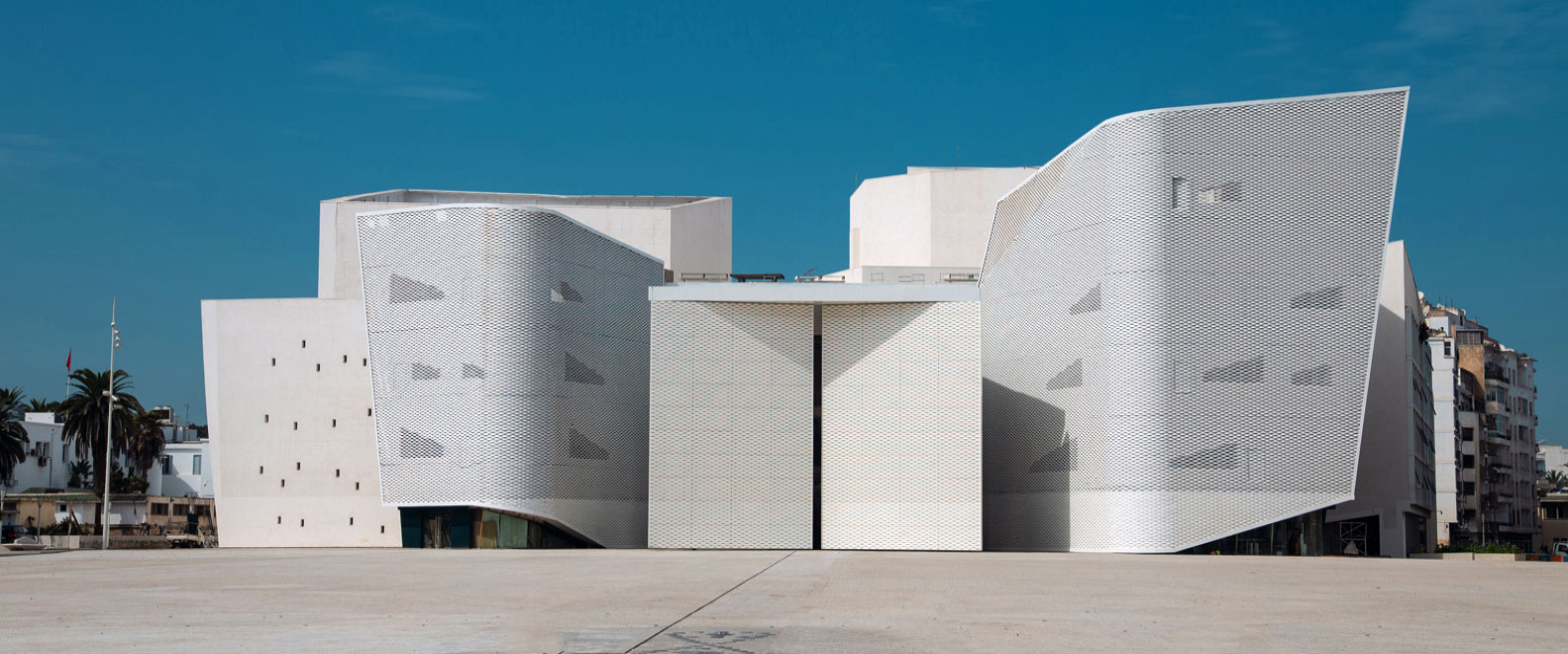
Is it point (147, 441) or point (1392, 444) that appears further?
point (147, 441)

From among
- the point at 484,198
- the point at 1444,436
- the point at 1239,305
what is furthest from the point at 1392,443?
the point at 484,198

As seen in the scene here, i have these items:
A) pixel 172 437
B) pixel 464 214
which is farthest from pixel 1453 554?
pixel 172 437

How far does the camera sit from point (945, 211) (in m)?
→ 60.3

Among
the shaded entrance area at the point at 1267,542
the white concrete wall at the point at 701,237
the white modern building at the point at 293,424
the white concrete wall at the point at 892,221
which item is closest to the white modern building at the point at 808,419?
the shaded entrance area at the point at 1267,542

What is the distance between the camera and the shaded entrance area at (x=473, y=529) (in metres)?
41.7

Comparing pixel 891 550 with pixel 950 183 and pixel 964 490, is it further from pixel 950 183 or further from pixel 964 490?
pixel 950 183

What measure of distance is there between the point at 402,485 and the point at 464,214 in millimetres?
8147

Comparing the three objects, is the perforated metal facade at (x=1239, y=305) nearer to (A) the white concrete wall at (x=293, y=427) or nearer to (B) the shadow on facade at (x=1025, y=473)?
(B) the shadow on facade at (x=1025, y=473)

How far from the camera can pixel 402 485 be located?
42.5m

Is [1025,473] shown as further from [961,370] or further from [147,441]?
[147,441]

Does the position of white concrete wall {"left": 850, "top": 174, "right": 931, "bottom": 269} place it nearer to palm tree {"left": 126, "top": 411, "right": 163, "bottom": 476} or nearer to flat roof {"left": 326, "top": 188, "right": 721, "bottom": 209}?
flat roof {"left": 326, "top": 188, "right": 721, "bottom": 209}

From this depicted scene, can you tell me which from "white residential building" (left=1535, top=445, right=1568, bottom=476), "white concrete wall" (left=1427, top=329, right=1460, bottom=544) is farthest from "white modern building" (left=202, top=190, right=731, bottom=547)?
"white residential building" (left=1535, top=445, right=1568, bottom=476)

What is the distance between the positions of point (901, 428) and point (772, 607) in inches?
923

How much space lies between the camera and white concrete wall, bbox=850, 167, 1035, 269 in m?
59.9
